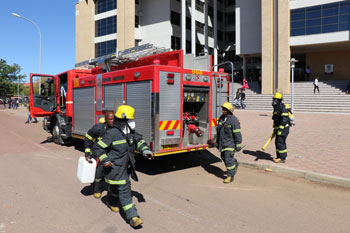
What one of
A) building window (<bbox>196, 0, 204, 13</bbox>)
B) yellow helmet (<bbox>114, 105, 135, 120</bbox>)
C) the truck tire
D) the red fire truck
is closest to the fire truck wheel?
the truck tire

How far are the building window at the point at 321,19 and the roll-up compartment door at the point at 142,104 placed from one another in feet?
79.4

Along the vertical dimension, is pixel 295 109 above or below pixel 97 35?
below

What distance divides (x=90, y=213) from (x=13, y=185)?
224 centimetres

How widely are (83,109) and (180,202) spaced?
16.5 feet

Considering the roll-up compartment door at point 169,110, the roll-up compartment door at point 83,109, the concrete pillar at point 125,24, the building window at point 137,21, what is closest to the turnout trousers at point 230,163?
the roll-up compartment door at point 169,110

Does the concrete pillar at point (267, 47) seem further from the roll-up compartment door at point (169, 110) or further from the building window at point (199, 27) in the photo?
the roll-up compartment door at point (169, 110)

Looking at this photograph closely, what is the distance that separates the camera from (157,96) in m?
5.66

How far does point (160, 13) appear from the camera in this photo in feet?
123

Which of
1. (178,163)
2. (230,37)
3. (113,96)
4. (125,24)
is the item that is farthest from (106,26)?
(178,163)

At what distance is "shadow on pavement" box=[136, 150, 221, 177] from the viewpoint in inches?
260

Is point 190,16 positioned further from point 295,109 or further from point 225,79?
point 225,79

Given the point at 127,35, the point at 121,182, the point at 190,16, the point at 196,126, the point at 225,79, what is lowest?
the point at 121,182

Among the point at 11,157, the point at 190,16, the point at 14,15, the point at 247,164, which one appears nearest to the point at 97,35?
the point at 190,16

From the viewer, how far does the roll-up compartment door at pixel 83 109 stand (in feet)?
26.0
